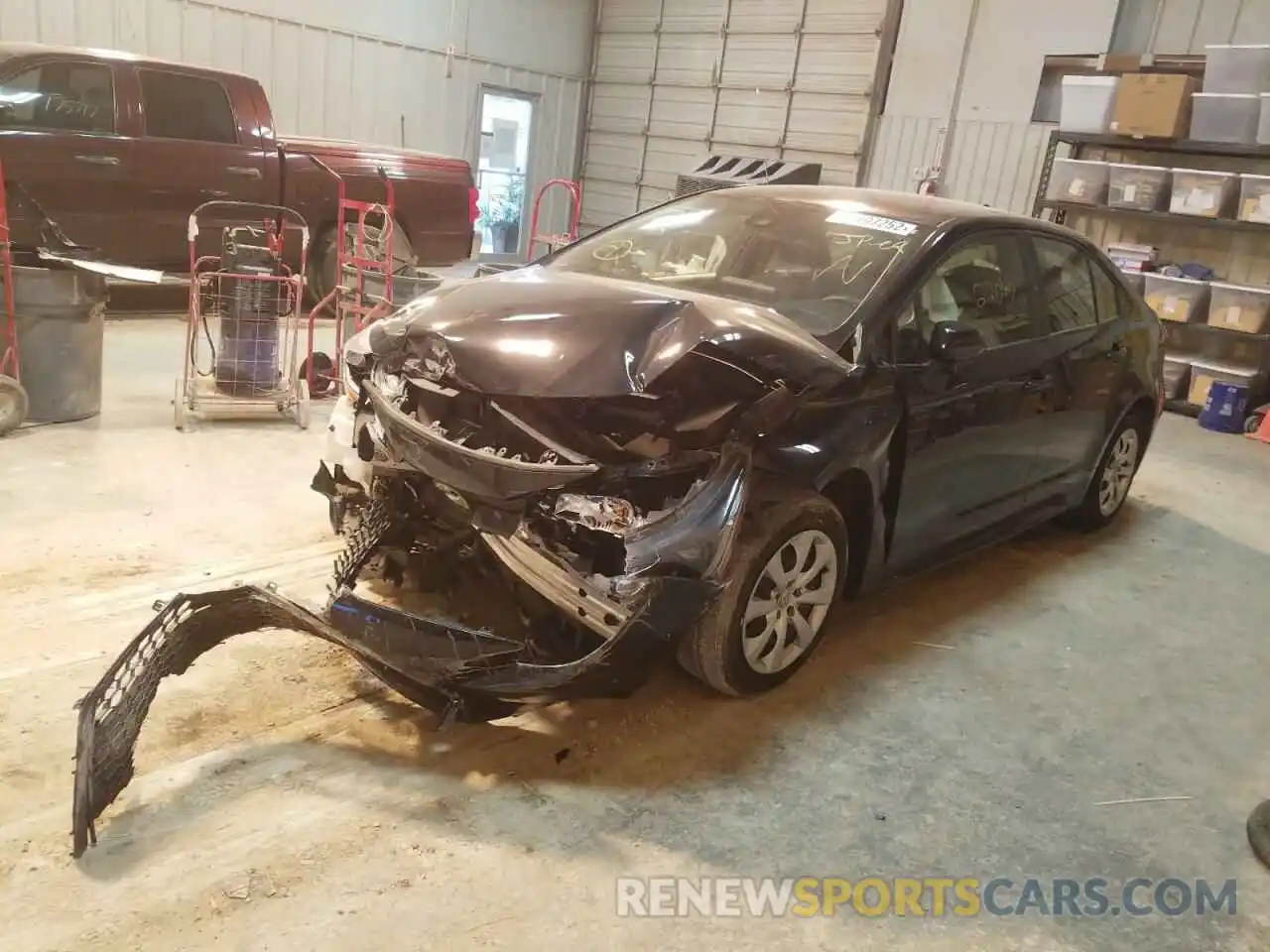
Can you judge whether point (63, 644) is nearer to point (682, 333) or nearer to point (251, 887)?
point (251, 887)

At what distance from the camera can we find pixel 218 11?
9.98 metres

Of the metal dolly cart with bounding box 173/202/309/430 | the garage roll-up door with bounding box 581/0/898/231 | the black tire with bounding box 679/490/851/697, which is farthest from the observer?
the garage roll-up door with bounding box 581/0/898/231

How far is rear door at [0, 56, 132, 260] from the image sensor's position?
21.4ft

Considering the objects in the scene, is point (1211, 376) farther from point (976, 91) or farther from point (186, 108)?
point (186, 108)

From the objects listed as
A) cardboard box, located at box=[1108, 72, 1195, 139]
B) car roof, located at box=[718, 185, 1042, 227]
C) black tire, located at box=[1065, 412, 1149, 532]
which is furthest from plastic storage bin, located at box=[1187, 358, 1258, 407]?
car roof, located at box=[718, 185, 1042, 227]

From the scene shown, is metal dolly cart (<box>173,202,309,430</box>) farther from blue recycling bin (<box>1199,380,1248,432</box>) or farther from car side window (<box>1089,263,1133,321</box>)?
blue recycling bin (<box>1199,380,1248,432</box>)

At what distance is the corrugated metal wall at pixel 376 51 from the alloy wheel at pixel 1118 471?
949cm

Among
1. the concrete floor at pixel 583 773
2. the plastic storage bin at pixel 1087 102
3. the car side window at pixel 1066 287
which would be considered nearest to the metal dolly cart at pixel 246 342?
the concrete floor at pixel 583 773

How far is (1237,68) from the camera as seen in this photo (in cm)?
785

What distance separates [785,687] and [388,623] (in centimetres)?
130

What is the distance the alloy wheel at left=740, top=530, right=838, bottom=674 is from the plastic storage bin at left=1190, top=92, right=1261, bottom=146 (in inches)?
281

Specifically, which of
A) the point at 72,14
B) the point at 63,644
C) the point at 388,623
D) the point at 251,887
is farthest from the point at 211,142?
the point at 251,887

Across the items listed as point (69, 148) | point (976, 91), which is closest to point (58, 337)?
point (69, 148)

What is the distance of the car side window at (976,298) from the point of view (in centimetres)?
321
